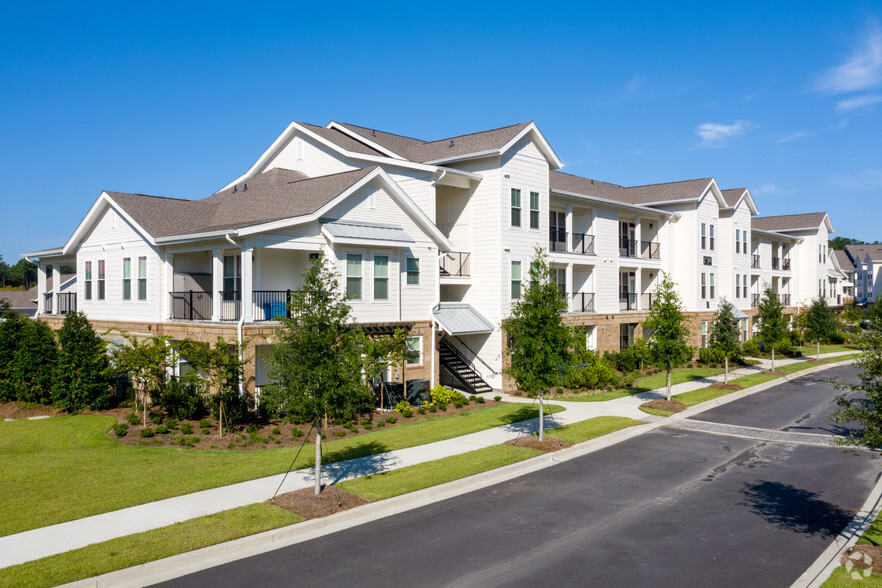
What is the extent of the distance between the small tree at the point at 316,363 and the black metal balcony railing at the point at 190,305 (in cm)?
1103

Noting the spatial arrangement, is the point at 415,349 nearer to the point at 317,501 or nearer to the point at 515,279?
the point at 515,279

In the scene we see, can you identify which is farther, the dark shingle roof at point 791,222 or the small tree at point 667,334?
the dark shingle roof at point 791,222

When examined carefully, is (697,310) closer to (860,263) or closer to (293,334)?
(293,334)

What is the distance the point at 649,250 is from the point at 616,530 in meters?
32.1

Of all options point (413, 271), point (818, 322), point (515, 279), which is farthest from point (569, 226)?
point (818, 322)

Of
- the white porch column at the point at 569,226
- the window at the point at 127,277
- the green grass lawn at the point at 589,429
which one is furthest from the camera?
the white porch column at the point at 569,226

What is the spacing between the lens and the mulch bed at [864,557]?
966cm

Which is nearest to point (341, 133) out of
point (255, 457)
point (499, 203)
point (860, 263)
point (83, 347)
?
point (499, 203)

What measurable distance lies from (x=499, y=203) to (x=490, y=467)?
15400 millimetres

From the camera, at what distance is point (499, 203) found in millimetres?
28609

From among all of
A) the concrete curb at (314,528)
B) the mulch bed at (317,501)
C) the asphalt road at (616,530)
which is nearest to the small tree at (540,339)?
the concrete curb at (314,528)

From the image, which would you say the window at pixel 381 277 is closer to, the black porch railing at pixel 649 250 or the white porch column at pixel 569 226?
the white porch column at pixel 569 226

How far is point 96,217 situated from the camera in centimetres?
2803

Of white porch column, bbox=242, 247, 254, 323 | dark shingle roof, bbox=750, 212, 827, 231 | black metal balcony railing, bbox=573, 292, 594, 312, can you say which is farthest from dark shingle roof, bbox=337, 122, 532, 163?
dark shingle roof, bbox=750, 212, 827, 231
